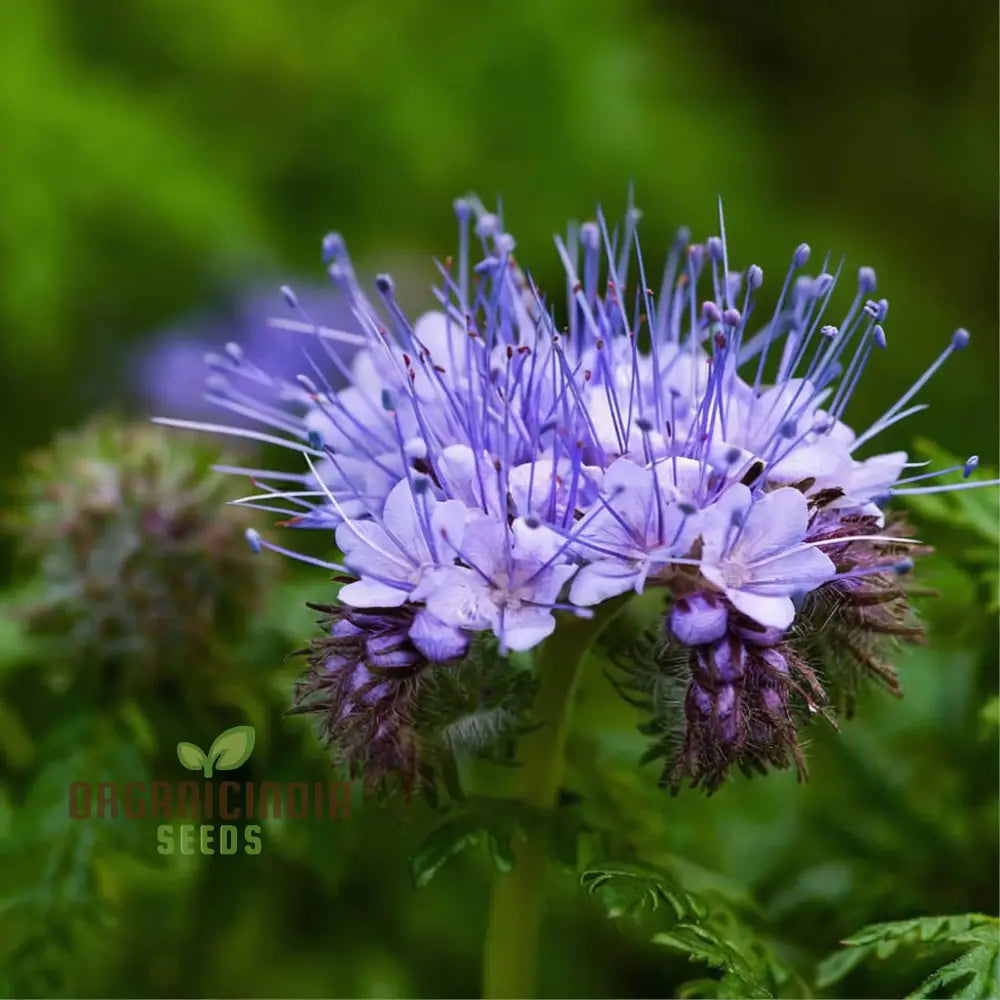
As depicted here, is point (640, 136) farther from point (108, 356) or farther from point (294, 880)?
point (294, 880)

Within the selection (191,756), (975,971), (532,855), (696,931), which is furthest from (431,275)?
(975,971)

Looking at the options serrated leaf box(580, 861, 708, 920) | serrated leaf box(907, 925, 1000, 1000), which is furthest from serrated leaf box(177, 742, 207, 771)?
serrated leaf box(907, 925, 1000, 1000)

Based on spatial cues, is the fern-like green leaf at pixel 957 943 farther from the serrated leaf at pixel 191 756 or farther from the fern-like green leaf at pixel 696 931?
the serrated leaf at pixel 191 756

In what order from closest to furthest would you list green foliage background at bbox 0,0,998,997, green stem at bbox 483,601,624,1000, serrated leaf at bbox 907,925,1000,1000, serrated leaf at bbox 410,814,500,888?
1. serrated leaf at bbox 907,925,1000,1000
2. serrated leaf at bbox 410,814,500,888
3. green stem at bbox 483,601,624,1000
4. green foliage background at bbox 0,0,998,997

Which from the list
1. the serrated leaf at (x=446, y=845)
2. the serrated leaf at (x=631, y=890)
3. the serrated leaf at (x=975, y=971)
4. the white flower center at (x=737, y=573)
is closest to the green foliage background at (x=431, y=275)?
the serrated leaf at (x=631, y=890)

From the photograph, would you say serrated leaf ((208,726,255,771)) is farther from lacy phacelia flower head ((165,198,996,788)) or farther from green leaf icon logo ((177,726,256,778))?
lacy phacelia flower head ((165,198,996,788))

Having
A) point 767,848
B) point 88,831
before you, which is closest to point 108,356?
point 88,831

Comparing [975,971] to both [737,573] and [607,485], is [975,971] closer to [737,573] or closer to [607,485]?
[737,573]
